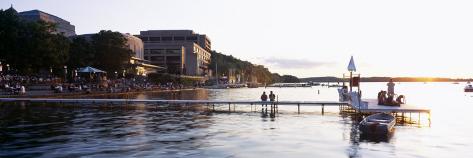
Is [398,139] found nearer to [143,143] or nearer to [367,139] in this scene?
[367,139]

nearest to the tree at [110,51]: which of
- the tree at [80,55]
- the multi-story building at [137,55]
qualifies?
the tree at [80,55]

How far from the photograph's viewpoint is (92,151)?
983 inches

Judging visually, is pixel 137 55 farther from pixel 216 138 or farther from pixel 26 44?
pixel 216 138

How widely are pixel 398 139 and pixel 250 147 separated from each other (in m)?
10.5

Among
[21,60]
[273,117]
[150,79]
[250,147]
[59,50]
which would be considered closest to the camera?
[250,147]

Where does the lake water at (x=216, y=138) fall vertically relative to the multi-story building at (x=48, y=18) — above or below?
below

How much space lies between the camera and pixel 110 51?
12381 centimetres

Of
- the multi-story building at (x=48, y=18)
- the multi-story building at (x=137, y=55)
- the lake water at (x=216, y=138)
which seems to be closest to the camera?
the lake water at (x=216, y=138)

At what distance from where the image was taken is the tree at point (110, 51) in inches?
4865

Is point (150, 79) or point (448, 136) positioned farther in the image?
point (150, 79)

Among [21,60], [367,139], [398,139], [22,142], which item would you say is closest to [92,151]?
[22,142]

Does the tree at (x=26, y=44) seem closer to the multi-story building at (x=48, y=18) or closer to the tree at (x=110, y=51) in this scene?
the tree at (x=110, y=51)

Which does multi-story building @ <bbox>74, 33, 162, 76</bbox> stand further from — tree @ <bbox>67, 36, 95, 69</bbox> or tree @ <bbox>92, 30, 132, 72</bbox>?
tree @ <bbox>67, 36, 95, 69</bbox>

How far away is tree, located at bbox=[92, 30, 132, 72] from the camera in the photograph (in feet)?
405
